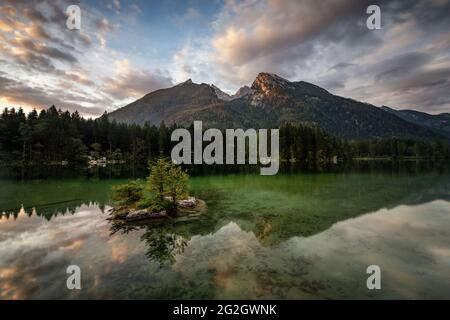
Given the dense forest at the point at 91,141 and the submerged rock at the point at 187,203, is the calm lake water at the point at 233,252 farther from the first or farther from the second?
the dense forest at the point at 91,141

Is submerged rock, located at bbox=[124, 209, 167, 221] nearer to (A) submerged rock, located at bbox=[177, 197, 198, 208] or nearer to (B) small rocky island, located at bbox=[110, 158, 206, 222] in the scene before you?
(B) small rocky island, located at bbox=[110, 158, 206, 222]

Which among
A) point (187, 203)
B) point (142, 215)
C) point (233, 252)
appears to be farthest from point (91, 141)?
point (233, 252)

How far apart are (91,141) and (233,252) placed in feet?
436

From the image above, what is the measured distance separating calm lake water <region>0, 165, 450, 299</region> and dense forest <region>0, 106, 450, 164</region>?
9320cm

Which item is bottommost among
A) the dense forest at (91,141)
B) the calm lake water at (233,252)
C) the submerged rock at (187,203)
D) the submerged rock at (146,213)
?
the calm lake water at (233,252)

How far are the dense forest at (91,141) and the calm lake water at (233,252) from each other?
3669 inches

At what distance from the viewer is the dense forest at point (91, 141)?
99.8 m

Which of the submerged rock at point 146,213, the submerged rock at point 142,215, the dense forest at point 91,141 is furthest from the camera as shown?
the dense forest at point 91,141

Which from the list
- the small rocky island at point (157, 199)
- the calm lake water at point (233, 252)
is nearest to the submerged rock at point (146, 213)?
the small rocky island at point (157, 199)

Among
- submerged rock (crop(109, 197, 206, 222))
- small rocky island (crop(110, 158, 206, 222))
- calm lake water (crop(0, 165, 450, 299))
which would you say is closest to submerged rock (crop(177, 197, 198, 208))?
small rocky island (crop(110, 158, 206, 222))

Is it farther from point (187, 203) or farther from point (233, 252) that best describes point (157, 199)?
point (233, 252)

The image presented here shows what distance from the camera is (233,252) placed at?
1520cm
